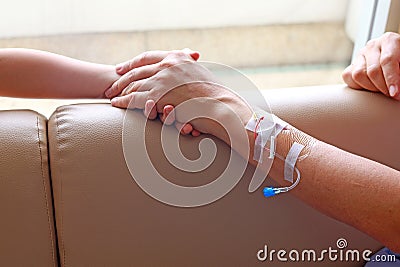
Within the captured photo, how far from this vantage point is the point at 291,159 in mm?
1092

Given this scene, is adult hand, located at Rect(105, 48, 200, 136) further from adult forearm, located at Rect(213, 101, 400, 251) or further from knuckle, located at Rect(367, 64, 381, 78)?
knuckle, located at Rect(367, 64, 381, 78)

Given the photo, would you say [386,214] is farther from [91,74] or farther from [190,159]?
[91,74]

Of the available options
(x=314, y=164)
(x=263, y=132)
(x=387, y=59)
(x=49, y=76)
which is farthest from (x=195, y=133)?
(x=387, y=59)

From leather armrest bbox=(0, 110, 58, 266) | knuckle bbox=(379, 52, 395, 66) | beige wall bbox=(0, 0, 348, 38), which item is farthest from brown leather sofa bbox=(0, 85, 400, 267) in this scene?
beige wall bbox=(0, 0, 348, 38)

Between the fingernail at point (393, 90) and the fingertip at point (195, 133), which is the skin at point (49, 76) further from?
the fingernail at point (393, 90)

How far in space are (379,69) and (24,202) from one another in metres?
0.78

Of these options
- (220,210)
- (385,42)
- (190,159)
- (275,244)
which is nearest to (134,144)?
(190,159)

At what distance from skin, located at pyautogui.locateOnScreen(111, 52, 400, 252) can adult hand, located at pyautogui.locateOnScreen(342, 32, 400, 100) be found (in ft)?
0.76

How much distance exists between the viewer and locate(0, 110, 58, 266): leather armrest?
43.0 inches

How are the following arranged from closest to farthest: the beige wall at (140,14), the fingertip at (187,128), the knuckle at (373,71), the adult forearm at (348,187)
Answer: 1. the adult forearm at (348,187)
2. the fingertip at (187,128)
3. the knuckle at (373,71)
4. the beige wall at (140,14)

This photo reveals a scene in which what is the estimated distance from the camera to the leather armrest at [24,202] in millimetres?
1092

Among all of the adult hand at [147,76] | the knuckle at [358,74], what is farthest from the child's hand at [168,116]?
the knuckle at [358,74]

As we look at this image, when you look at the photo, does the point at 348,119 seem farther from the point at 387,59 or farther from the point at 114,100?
the point at 114,100

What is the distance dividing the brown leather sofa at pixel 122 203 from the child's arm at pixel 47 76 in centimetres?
7
